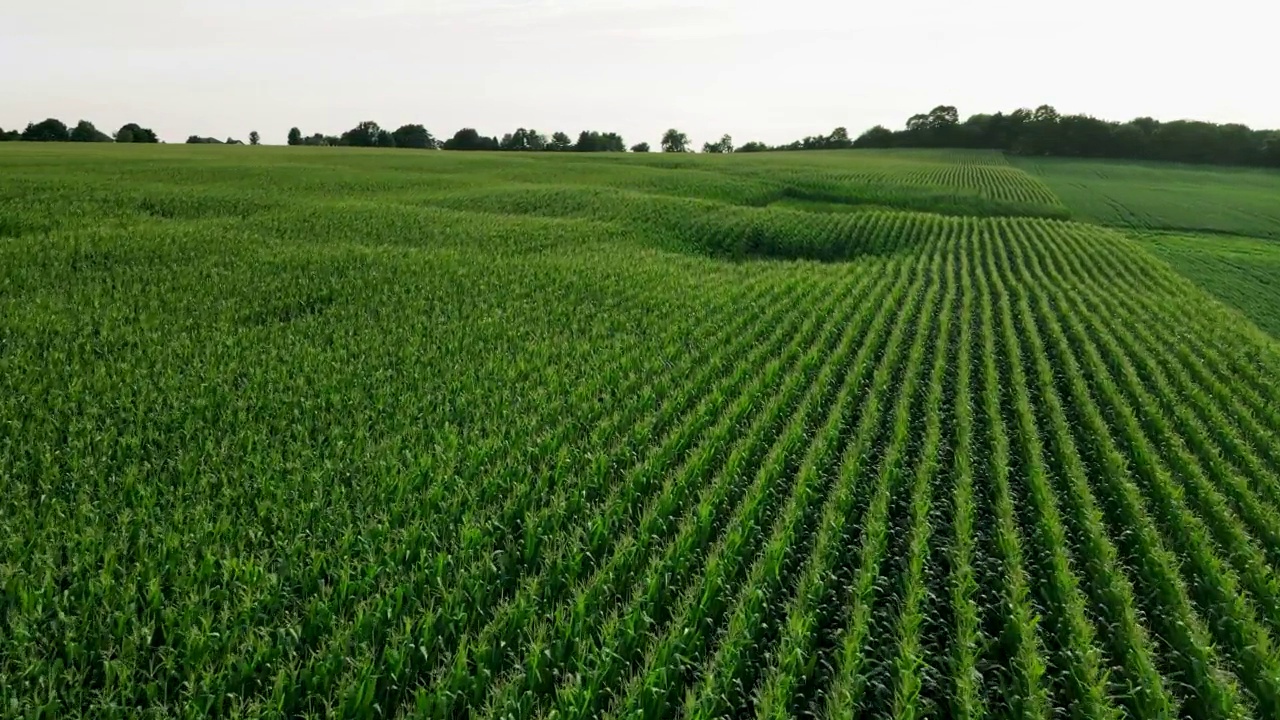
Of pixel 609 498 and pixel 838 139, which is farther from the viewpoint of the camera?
pixel 838 139

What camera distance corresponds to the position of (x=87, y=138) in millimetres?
103500

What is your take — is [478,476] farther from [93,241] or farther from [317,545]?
[93,241]

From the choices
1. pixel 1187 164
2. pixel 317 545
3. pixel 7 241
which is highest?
pixel 1187 164

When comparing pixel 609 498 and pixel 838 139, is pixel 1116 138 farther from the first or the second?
pixel 609 498

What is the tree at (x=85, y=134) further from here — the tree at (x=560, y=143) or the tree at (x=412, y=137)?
the tree at (x=560, y=143)

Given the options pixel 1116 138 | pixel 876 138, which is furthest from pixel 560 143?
pixel 1116 138

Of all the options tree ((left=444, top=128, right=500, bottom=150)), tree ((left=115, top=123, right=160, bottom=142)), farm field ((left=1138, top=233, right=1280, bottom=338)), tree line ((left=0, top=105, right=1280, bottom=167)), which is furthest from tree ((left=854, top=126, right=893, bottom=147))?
tree ((left=115, top=123, right=160, bottom=142))

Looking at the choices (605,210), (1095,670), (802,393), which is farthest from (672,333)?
(605,210)

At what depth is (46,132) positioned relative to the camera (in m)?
100

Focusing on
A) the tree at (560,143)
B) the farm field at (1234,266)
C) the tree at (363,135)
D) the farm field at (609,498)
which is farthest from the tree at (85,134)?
the farm field at (1234,266)

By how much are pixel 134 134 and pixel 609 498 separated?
131700 millimetres

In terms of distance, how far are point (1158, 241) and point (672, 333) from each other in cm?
3664

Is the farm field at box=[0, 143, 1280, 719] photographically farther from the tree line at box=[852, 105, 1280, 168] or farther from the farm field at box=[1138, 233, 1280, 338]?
the tree line at box=[852, 105, 1280, 168]

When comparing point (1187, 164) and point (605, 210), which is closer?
point (605, 210)
